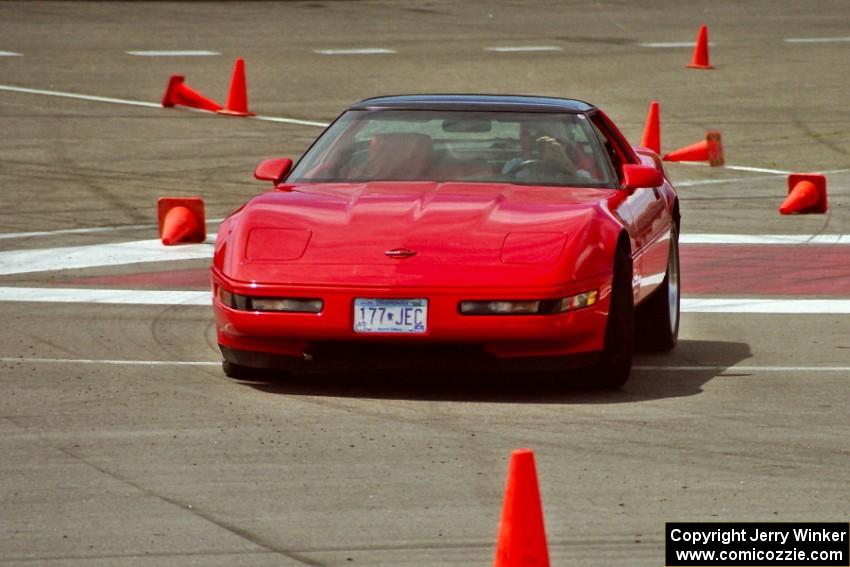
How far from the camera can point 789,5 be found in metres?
40.0

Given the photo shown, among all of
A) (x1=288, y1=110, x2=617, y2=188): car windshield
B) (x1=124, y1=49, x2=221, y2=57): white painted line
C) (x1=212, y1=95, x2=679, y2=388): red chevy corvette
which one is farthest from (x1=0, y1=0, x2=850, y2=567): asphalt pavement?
(x1=124, y1=49, x2=221, y2=57): white painted line

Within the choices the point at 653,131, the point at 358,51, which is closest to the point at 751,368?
the point at 653,131

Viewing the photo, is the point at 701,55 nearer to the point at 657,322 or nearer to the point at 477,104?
the point at 657,322

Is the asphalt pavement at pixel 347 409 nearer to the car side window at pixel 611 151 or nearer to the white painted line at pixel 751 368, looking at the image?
the white painted line at pixel 751 368

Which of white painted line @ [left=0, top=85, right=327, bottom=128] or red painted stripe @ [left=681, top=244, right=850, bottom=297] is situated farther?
white painted line @ [left=0, top=85, right=327, bottom=128]

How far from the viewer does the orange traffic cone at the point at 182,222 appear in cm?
1457

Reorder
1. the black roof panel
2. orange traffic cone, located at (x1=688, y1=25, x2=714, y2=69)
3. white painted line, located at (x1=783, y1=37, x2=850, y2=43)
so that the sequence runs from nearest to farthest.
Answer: the black roof panel → orange traffic cone, located at (x1=688, y1=25, x2=714, y2=69) → white painted line, located at (x1=783, y1=37, x2=850, y2=43)

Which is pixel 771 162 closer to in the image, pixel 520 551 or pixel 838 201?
pixel 838 201

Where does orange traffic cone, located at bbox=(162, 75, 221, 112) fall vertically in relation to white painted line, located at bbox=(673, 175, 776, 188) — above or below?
below

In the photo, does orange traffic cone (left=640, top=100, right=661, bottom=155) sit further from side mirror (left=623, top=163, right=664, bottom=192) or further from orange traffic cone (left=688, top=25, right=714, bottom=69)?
side mirror (left=623, top=163, right=664, bottom=192)

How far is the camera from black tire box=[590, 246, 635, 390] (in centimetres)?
906

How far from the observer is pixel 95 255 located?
46.0 ft

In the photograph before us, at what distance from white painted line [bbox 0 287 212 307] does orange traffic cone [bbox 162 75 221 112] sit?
11.0 meters

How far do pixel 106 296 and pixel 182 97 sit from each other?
1153cm
